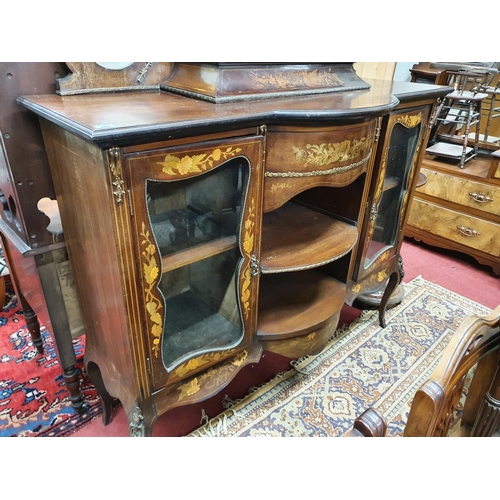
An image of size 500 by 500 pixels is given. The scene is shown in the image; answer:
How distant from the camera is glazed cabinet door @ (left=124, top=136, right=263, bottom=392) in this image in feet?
2.23

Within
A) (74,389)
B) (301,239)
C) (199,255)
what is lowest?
(74,389)

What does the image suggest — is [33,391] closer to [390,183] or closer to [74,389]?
[74,389]

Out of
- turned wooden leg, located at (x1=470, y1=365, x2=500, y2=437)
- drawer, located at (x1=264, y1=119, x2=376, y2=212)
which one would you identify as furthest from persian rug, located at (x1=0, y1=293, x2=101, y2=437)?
turned wooden leg, located at (x1=470, y1=365, x2=500, y2=437)

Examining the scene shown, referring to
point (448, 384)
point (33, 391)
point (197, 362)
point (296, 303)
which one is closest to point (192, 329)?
point (197, 362)

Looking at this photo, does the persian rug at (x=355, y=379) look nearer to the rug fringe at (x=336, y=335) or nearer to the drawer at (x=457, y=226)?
the rug fringe at (x=336, y=335)

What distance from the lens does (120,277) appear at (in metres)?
0.70

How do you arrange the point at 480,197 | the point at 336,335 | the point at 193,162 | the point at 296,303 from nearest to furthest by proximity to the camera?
the point at 193,162 < the point at 296,303 < the point at 336,335 < the point at 480,197

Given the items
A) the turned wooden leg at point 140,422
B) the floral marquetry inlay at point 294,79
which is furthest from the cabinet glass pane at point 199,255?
the floral marquetry inlay at point 294,79

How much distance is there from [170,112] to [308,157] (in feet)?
1.01

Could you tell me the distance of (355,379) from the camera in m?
1.38

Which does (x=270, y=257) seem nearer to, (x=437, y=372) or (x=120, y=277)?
(x=120, y=277)

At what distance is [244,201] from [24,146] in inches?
18.6

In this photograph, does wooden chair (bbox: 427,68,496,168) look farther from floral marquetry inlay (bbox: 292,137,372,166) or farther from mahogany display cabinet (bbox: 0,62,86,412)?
mahogany display cabinet (bbox: 0,62,86,412)

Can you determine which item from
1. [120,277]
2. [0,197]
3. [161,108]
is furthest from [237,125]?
[0,197]
